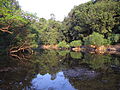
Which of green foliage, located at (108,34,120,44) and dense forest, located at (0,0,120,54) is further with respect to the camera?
green foliage, located at (108,34,120,44)

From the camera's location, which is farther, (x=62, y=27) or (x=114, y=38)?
(x=62, y=27)

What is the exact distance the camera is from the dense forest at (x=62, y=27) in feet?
62.6

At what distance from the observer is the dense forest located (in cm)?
1907

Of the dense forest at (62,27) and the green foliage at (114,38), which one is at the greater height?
the dense forest at (62,27)

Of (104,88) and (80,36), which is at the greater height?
(80,36)

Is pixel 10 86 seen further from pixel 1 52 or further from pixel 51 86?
pixel 1 52

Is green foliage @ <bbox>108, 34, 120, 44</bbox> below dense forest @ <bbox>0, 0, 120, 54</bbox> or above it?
below

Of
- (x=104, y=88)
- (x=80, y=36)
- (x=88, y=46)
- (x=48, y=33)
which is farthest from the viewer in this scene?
(x=48, y=33)

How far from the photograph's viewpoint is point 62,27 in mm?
57656

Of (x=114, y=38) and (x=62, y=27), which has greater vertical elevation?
(x=62, y=27)

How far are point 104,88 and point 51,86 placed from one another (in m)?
3.13

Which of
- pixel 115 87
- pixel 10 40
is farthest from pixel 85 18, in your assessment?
pixel 115 87

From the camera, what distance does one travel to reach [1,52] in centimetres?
2380

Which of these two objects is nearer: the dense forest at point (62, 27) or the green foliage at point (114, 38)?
the dense forest at point (62, 27)
